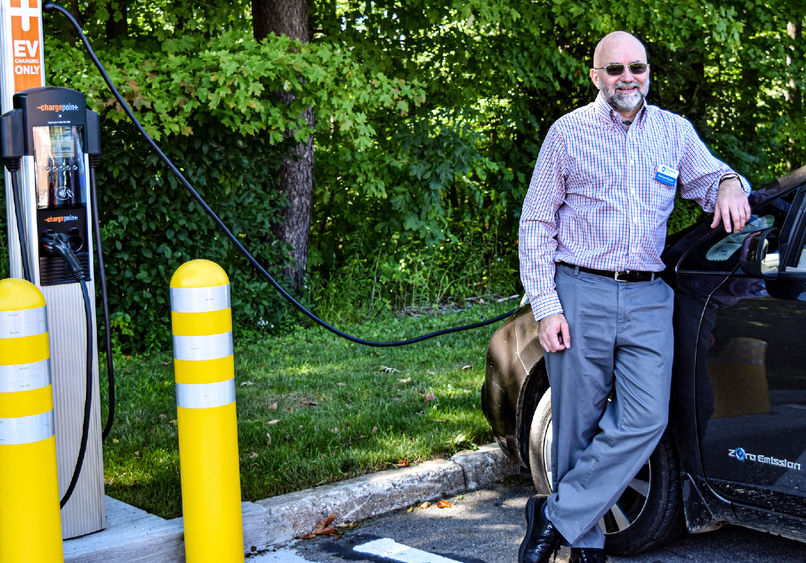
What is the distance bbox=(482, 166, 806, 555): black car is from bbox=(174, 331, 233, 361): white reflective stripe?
1744 millimetres

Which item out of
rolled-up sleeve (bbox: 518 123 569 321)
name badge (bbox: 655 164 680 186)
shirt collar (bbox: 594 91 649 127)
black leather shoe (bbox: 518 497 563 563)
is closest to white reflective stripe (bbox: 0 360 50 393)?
rolled-up sleeve (bbox: 518 123 569 321)

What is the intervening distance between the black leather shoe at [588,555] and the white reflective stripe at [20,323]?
2.12 m

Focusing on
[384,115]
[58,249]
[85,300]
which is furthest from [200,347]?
[384,115]

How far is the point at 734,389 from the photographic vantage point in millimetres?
3545

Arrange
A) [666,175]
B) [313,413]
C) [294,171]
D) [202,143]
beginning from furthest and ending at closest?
[294,171] → [202,143] → [313,413] → [666,175]

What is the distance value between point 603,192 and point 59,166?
83.0 inches

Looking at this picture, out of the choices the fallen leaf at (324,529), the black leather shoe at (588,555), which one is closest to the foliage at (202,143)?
the fallen leaf at (324,529)

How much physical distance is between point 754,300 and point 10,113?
9.47 ft

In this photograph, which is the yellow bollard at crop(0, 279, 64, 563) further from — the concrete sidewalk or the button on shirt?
the button on shirt

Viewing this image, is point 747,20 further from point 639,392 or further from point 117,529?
point 117,529

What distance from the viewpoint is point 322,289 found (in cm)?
974

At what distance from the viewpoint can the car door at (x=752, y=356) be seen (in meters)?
3.38

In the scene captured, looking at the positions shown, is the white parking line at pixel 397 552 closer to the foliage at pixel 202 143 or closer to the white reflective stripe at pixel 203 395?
the white reflective stripe at pixel 203 395

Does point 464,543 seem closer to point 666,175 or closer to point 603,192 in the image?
point 603,192
